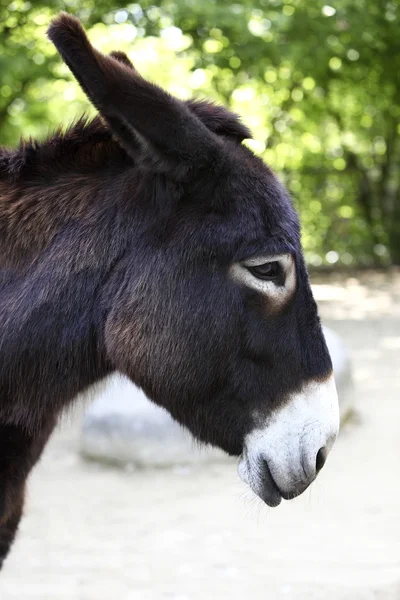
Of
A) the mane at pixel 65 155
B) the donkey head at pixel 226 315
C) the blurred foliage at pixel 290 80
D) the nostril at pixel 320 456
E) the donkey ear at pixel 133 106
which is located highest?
the donkey ear at pixel 133 106

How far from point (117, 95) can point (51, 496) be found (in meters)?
4.43

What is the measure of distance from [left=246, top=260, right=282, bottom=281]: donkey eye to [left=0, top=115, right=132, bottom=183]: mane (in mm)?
570

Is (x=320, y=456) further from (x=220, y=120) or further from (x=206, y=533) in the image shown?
(x=206, y=533)

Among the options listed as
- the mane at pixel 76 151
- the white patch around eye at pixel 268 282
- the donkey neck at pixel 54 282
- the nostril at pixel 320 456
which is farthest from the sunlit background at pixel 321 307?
the white patch around eye at pixel 268 282

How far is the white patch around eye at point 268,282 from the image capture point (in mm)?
2262

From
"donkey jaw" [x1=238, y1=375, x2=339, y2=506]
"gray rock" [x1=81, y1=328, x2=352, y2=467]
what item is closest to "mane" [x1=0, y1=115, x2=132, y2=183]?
"donkey jaw" [x1=238, y1=375, x2=339, y2=506]

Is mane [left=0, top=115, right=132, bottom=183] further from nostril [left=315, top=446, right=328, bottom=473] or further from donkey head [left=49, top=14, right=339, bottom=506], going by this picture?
nostril [left=315, top=446, right=328, bottom=473]

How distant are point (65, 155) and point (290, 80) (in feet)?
45.0

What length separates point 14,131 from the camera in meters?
13.3

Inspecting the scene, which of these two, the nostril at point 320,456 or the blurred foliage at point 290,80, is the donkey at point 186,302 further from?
the blurred foliage at point 290,80

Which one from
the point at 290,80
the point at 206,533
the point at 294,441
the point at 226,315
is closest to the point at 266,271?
the point at 226,315

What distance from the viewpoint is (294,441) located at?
2.23 m

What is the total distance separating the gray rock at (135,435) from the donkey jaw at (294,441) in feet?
12.6

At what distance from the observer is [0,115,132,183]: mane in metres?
2.44
